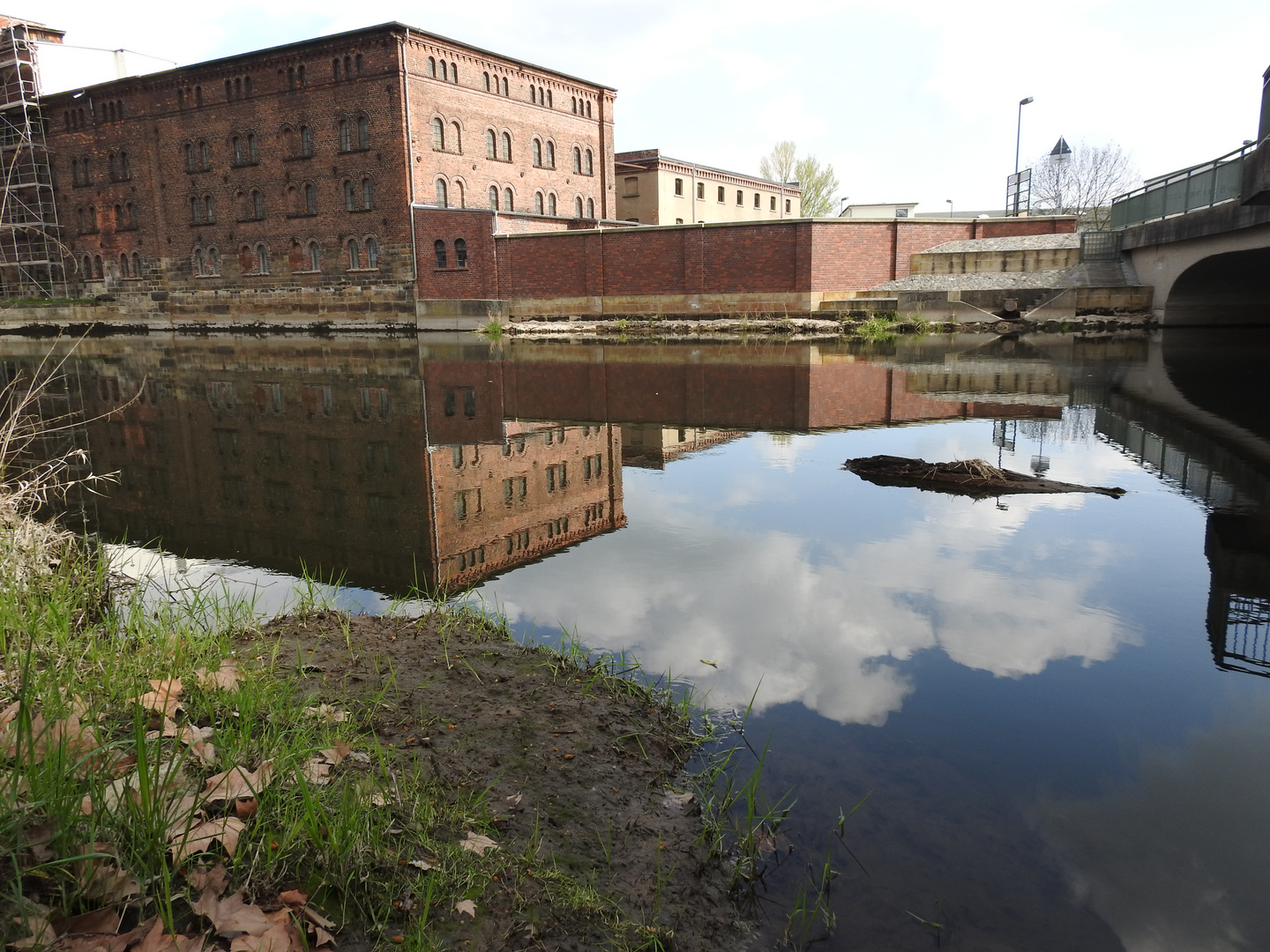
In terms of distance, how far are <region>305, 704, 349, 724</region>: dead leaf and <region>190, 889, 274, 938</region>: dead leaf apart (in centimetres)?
110

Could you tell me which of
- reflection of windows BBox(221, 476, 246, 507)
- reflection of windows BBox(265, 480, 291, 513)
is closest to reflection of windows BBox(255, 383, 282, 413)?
reflection of windows BBox(221, 476, 246, 507)

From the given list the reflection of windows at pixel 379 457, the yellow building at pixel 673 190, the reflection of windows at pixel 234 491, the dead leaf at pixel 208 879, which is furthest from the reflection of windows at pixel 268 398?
Result: the yellow building at pixel 673 190

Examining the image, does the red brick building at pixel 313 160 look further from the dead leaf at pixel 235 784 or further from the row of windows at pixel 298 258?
the dead leaf at pixel 235 784

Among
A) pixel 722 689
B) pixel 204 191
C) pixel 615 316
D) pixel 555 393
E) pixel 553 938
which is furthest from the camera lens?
pixel 204 191

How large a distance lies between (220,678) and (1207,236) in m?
22.6

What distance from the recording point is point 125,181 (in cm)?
4222

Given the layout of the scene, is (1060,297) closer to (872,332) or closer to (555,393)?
(872,332)

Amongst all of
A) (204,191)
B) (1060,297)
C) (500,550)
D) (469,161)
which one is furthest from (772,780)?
(204,191)

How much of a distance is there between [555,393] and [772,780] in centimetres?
1198

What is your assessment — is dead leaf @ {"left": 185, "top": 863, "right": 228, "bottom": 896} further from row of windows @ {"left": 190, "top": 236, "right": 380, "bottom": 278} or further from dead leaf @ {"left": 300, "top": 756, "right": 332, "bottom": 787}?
row of windows @ {"left": 190, "top": 236, "right": 380, "bottom": 278}

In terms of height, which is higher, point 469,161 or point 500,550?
point 469,161

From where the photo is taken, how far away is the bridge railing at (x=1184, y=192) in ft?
60.0

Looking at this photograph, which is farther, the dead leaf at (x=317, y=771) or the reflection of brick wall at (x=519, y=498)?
the reflection of brick wall at (x=519, y=498)

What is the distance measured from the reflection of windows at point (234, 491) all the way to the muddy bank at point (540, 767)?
3716mm
